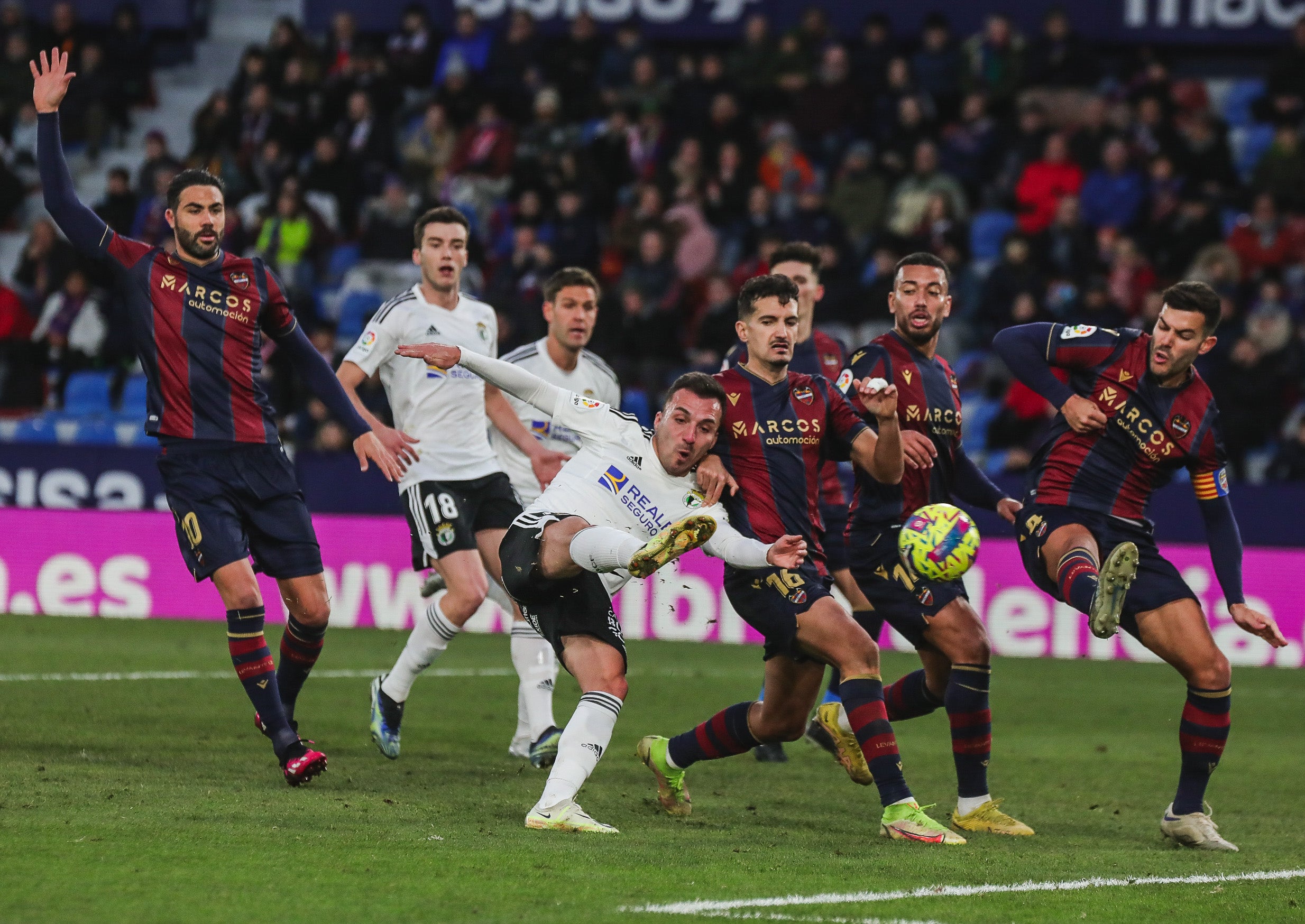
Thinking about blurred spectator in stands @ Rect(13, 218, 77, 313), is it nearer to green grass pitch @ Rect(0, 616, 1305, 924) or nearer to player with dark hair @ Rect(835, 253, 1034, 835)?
green grass pitch @ Rect(0, 616, 1305, 924)

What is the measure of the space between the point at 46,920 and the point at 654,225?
45.9ft

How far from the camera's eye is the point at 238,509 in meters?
7.55

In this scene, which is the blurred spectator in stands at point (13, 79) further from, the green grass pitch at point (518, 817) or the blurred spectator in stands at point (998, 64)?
the green grass pitch at point (518, 817)

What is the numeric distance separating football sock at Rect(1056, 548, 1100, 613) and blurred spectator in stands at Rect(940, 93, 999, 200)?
12169 mm

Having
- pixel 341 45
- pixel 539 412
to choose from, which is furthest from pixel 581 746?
pixel 341 45

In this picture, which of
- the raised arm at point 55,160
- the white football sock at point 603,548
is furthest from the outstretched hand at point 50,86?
the white football sock at point 603,548

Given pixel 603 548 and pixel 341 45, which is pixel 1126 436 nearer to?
pixel 603 548

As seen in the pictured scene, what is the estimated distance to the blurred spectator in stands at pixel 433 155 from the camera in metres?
19.9

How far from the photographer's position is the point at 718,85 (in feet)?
64.3

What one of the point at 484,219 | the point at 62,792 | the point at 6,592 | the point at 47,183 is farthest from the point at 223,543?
the point at 484,219

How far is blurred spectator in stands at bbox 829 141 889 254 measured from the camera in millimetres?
18469

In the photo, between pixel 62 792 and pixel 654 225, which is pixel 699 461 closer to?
pixel 62 792

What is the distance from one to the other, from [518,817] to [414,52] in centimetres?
1567

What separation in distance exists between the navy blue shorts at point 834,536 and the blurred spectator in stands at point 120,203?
41.3 ft
